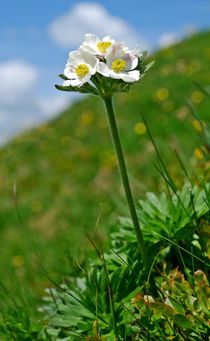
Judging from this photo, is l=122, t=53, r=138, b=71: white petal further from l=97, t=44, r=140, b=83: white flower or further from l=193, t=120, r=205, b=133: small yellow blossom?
l=193, t=120, r=205, b=133: small yellow blossom

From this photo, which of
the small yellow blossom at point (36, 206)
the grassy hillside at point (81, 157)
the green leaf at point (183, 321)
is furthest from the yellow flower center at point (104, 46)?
the small yellow blossom at point (36, 206)

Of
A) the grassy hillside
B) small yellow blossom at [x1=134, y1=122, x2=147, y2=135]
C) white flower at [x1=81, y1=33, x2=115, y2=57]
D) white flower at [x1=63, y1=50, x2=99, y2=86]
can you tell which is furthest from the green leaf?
small yellow blossom at [x1=134, y1=122, x2=147, y2=135]

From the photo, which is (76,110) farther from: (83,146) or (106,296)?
(106,296)

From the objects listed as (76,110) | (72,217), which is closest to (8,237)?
Result: (72,217)

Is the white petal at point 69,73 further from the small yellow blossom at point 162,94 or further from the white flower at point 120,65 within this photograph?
the small yellow blossom at point 162,94

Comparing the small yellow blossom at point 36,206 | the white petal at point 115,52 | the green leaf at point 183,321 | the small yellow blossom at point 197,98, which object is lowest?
the green leaf at point 183,321

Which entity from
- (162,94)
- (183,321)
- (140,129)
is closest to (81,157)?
(140,129)

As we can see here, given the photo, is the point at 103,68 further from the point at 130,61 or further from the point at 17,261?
the point at 17,261
